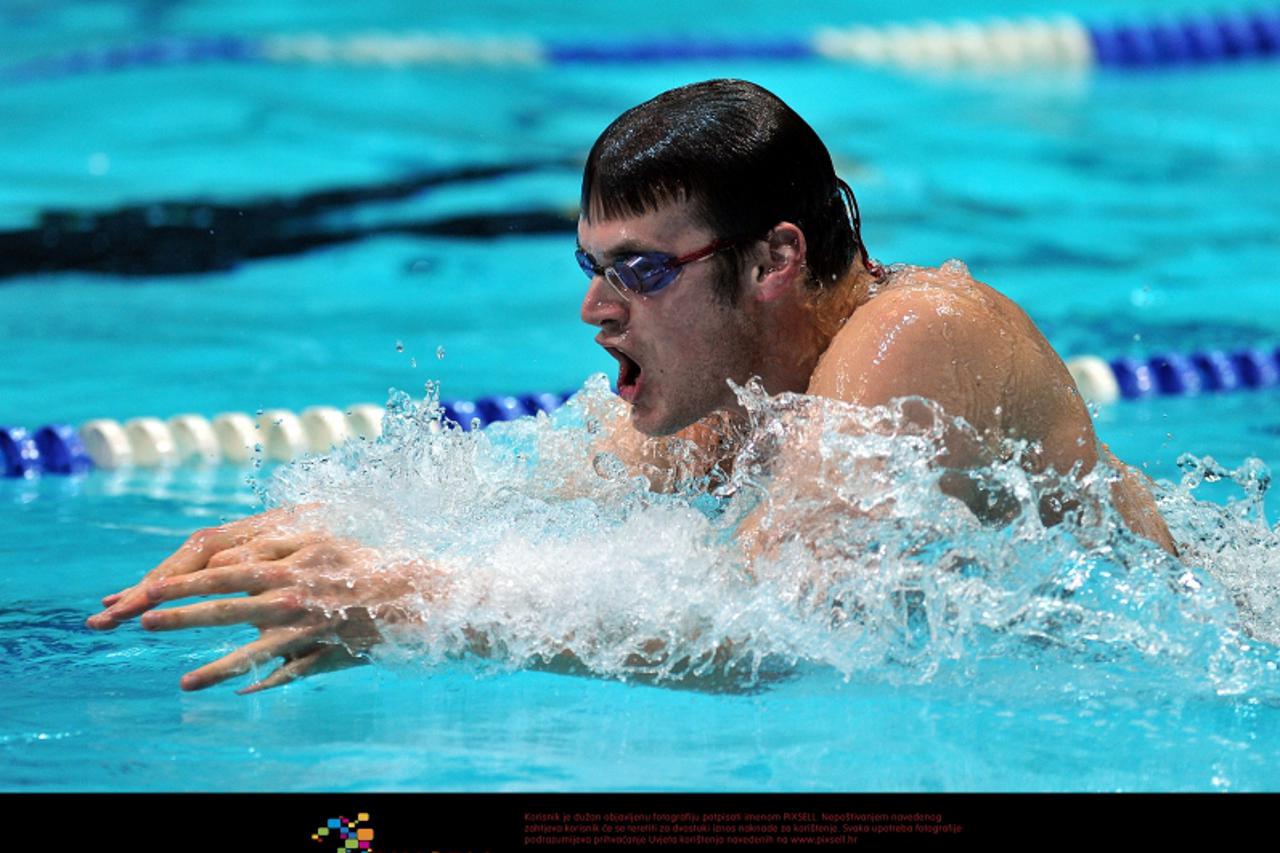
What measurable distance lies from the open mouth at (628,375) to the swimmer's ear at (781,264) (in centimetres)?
20

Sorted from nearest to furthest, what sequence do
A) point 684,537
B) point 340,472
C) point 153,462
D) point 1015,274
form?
point 684,537 → point 340,472 → point 153,462 → point 1015,274

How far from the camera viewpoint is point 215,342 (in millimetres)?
5195

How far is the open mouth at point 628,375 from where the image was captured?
2.48 metres

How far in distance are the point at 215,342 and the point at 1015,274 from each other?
8.78 ft

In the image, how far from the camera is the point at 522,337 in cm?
545

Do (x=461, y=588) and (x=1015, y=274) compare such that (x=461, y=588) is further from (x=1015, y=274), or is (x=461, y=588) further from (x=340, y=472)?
(x=1015, y=274)

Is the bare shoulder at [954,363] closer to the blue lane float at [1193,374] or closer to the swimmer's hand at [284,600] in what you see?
the swimmer's hand at [284,600]

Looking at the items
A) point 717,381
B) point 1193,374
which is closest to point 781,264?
point 717,381

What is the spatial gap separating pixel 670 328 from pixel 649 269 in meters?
0.09

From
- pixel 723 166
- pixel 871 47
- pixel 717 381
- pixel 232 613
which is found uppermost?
pixel 871 47

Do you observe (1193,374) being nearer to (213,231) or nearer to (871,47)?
(213,231)

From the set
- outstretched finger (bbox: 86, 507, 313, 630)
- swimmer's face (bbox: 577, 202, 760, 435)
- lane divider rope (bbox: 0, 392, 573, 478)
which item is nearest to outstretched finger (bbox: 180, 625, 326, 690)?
outstretched finger (bbox: 86, 507, 313, 630)
